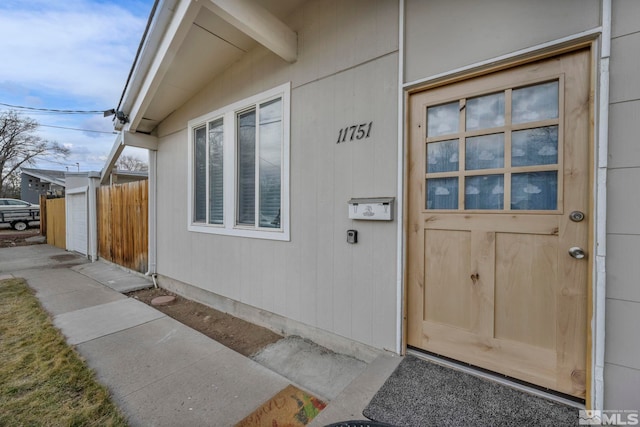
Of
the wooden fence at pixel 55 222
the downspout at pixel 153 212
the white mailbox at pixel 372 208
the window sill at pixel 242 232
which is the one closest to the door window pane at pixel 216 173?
the window sill at pixel 242 232

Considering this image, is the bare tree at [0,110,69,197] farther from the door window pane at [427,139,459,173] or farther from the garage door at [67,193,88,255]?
the door window pane at [427,139,459,173]

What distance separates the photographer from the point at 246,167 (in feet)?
11.8

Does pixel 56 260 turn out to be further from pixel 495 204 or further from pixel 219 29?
pixel 495 204

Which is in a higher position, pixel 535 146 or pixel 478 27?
pixel 478 27

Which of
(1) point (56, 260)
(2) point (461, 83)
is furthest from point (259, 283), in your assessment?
(1) point (56, 260)

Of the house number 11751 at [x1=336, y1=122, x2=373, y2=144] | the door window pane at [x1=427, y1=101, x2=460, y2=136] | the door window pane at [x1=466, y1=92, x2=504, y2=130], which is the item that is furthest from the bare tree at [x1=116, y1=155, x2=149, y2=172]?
the door window pane at [x1=466, y1=92, x2=504, y2=130]

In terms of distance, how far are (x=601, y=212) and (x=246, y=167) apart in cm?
336

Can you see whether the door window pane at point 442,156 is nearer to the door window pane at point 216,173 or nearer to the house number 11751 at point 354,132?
the house number 11751 at point 354,132

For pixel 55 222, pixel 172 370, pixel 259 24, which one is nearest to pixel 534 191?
pixel 259 24

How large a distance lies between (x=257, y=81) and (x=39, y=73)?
12.8m

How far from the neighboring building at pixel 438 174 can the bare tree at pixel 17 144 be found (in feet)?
81.3

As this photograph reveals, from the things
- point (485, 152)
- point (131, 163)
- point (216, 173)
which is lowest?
point (485, 152)

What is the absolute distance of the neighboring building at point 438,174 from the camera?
1510mm

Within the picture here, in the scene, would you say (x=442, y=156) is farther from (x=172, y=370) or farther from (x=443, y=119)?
(x=172, y=370)
